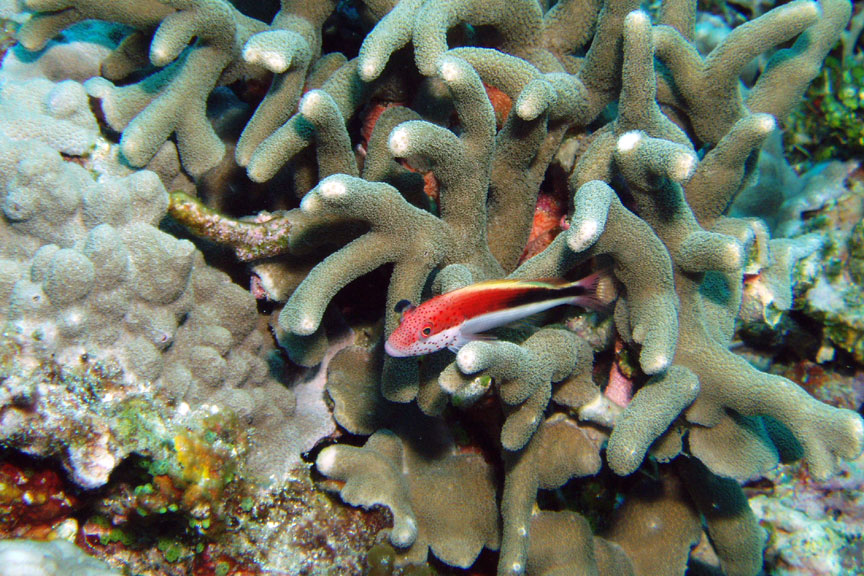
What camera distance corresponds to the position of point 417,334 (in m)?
1.98

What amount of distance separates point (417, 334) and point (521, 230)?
111cm

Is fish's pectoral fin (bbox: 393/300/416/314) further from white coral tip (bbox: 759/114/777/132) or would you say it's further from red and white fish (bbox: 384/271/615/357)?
white coral tip (bbox: 759/114/777/132)

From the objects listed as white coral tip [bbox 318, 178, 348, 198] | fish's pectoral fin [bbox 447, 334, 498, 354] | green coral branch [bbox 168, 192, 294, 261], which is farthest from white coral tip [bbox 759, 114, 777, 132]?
green coral branch [bbox 168, 192, 294, 261]

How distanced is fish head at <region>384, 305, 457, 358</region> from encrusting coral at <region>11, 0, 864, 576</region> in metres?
0.15

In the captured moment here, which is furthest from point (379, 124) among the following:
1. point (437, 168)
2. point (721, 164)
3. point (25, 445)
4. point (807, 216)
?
point (807, 216)

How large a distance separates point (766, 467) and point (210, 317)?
118 inches

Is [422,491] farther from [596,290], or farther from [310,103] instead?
[310,103]

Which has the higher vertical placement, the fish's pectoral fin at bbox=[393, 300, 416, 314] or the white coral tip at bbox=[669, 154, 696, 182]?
the white coral tip at bbox=[669, 154, 696, 182]

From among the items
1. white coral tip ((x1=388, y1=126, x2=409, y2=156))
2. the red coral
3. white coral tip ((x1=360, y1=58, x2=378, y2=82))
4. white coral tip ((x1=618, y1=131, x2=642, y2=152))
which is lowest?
the red coral

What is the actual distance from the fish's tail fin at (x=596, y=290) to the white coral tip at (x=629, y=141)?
608mm

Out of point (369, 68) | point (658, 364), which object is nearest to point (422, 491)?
point (658, 364)

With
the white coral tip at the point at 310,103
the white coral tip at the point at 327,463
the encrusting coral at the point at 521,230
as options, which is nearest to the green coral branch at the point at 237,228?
→ the encrusting coral at the point at 521,230

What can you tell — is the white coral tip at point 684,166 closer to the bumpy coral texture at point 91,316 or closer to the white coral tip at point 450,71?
the white coral tip at point 450,71

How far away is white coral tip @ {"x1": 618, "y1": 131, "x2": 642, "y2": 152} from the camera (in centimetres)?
221
